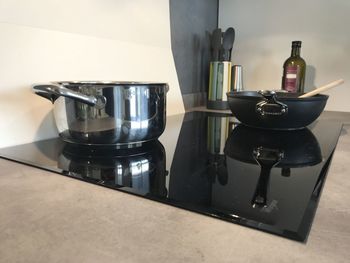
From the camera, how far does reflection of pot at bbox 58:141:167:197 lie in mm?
397

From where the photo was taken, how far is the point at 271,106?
26.6 inches

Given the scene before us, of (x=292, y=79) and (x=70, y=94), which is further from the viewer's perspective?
(x=292, y=79)

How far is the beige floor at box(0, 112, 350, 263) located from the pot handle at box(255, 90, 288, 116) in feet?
1.08

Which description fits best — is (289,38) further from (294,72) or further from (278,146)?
(278,146)

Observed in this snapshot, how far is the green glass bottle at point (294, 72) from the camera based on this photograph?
1234 mm

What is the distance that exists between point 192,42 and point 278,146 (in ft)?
2.67

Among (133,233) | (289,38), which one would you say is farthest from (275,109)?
(289,38)

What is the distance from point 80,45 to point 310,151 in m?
0.62

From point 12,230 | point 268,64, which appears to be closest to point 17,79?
point 12,230

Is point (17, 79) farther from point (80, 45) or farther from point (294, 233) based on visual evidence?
point (294, 233)

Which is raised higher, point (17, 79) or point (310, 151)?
point (17, 79)

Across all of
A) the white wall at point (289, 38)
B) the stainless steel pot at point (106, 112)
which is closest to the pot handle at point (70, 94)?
the stainless steel pot at point (106, 112)

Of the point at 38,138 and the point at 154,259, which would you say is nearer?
the point at 154,259

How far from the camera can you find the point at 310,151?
59 centimetres
